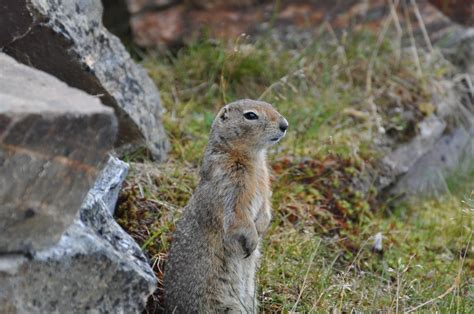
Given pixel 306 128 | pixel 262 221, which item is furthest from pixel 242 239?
pixel 306 128

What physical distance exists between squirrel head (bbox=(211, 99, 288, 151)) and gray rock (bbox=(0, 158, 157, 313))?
4.12 ft

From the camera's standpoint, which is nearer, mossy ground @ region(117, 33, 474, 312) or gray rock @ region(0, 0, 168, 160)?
gray rock @ region(0, 0, 168, 160)

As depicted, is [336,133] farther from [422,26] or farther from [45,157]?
[45,157]

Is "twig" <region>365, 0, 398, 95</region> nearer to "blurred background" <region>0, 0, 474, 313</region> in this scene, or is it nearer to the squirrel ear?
"blurred background" <region>0, 0, 474, 313</region>

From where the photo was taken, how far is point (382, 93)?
7.91 metres

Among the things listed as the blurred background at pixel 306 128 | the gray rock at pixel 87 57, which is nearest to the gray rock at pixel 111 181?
the blurred background at pixel 306 128

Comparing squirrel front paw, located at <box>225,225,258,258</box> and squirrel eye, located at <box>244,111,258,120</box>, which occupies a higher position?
squirrel eye, located at <box>244,111,258,120</box>

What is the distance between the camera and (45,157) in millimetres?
3250

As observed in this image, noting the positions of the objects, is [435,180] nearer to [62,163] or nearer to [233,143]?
[233,143]

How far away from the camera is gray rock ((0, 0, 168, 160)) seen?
498 cm

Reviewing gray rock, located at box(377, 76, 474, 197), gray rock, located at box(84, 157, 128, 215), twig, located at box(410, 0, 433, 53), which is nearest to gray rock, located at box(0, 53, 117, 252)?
gray rock, located at box(84, 157, 128, 215)

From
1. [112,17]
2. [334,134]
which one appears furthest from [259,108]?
[112,17]

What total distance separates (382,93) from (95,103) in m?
4.98

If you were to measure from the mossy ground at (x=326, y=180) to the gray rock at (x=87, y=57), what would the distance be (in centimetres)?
30
